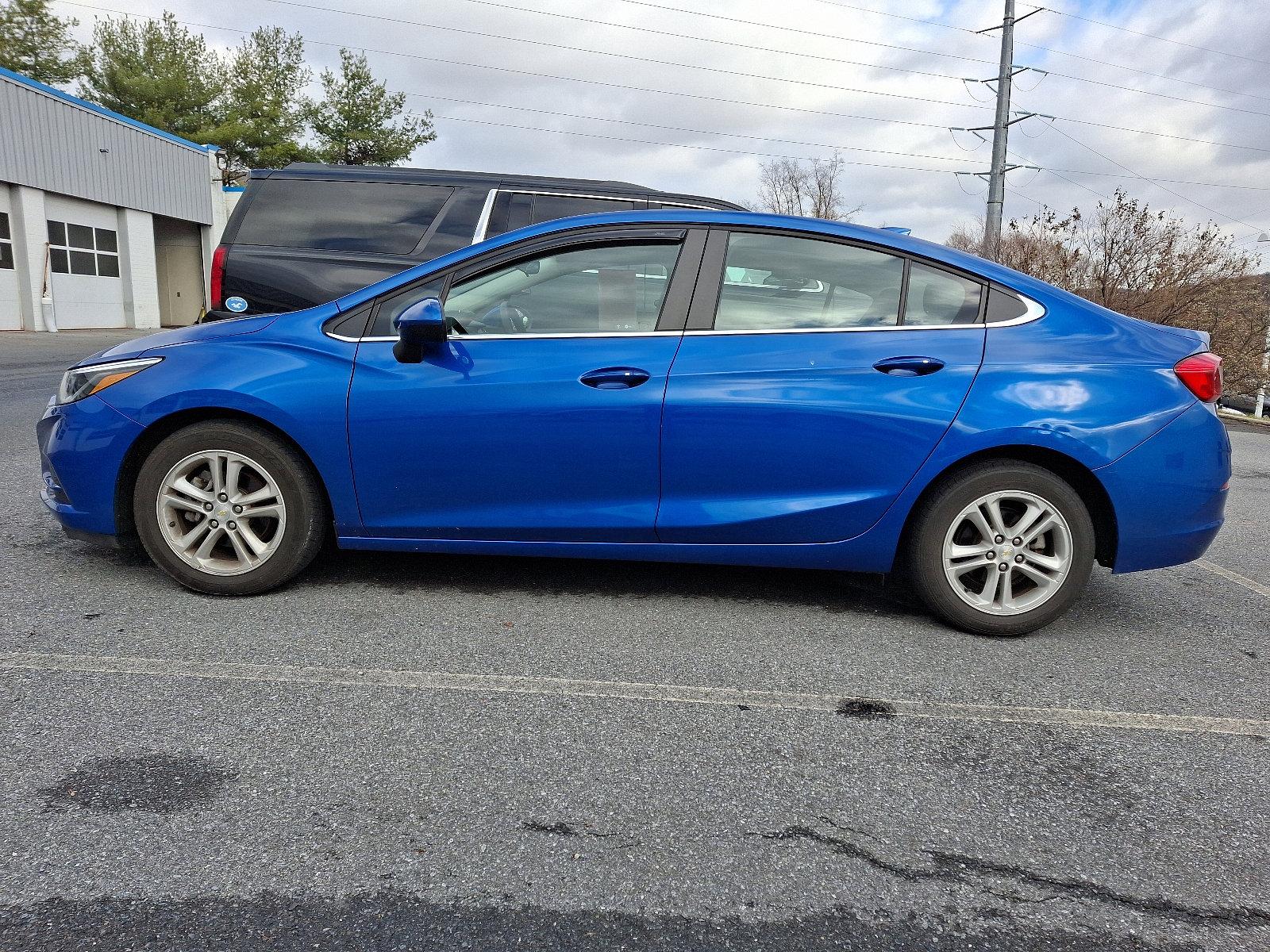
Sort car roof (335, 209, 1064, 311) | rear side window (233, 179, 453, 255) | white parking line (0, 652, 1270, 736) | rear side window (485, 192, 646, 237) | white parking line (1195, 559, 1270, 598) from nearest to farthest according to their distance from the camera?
white parking line (0, 652, 1270, 736) → car roof (335, 209, 1064, 311) → white parking line (1195, 559, 1270, 598) → rear side window (233, 179, 453, 255) → rear side window (485, 192, 646, 237)

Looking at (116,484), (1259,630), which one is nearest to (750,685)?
(1259,630)

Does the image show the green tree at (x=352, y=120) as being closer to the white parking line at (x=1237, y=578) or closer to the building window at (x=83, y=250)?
the building window at (x=83, y=250)

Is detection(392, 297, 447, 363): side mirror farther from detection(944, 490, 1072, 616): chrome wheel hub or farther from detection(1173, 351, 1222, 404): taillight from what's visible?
detection(1173, 351, 1222, 404): taillight

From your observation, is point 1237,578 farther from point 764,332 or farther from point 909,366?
point 764,332

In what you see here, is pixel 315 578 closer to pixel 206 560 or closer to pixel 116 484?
pixel 206 560

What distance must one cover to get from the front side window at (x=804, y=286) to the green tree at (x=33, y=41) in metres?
48.1

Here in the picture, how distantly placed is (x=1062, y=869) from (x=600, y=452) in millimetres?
2059

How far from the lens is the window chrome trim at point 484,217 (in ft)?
24.4

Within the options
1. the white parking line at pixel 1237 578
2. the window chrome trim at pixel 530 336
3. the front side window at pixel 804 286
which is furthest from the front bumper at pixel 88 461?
the white parking line at pixel 1237 578

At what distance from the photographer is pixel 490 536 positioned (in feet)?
12.1

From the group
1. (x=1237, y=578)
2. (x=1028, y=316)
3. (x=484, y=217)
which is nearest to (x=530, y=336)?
(x=1028, y=316)

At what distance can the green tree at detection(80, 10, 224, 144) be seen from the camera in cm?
4400

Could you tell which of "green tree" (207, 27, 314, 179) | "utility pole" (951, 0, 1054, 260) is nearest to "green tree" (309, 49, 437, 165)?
"green tree" (207, 27, 314, 179)

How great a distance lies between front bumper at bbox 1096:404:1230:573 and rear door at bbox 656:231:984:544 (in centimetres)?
70
